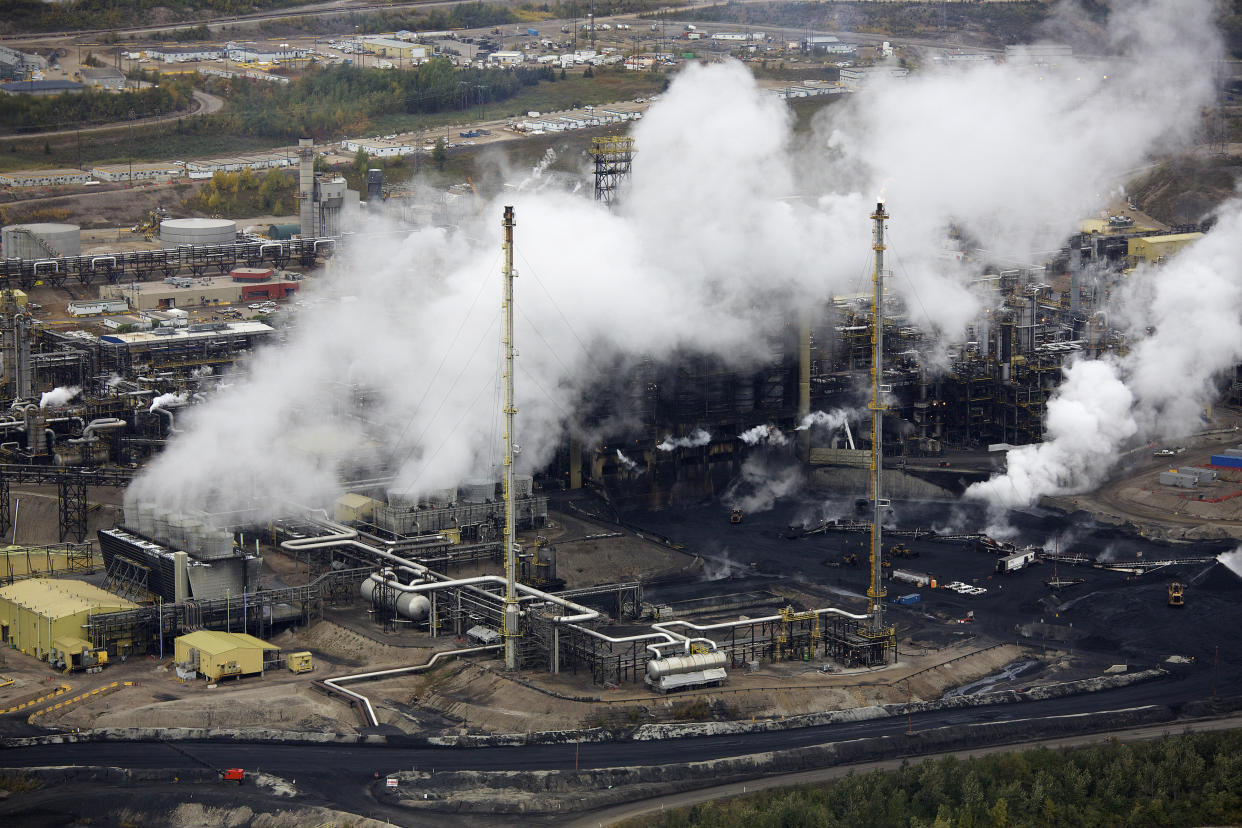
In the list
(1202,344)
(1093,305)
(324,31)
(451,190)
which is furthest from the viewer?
(324,31)

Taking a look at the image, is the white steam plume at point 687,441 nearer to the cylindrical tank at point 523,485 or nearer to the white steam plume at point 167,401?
the cylindrical tank at point 523,485

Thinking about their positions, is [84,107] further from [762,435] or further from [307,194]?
[762,435]

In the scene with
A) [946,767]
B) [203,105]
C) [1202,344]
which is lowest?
[946,767]

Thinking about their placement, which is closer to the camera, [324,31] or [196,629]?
[196,629]

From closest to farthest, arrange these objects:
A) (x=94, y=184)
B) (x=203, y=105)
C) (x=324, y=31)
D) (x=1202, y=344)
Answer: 1. (x=1202, y=344)
2. (x=94, y=184)
3. (x=203, y=105)
4. (x=324, y=31)

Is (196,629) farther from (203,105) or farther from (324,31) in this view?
(324,31)

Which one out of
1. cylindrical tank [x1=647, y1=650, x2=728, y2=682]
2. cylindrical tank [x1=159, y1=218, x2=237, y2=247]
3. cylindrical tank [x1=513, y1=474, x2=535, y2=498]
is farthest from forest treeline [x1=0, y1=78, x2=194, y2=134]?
cylindrical tank [x1=647, y1=650, x2=728, y2=682]

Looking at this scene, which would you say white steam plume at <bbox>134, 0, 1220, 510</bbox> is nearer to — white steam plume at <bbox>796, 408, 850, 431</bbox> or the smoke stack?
white steam plume at <bbox>796, 408, 850, 431</bbox>

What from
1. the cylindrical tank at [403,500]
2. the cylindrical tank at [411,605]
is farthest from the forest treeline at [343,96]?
the cylindrical tank at [411,605]

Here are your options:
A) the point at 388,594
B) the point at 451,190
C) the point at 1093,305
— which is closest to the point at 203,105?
the point at 451,190
